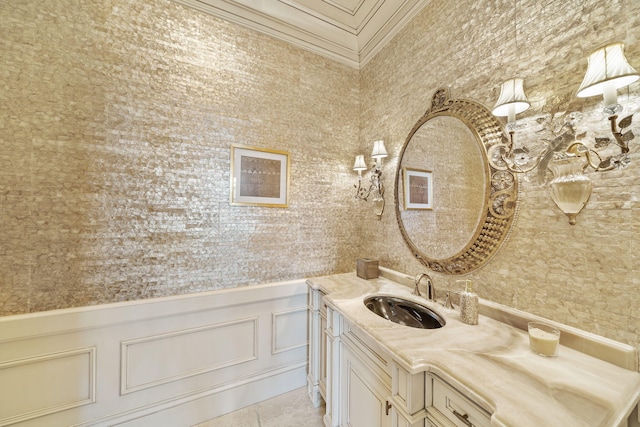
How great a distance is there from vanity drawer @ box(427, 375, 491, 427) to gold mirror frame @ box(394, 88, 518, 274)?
687 mm

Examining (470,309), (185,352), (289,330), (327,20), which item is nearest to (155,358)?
(185,352)

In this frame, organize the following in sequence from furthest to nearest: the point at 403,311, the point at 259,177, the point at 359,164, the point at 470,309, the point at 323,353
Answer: the point at 359,164
the point at 259,177
the point at 323,353
the point at 403,311
the point at 470,309

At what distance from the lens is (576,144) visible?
36.7 inches

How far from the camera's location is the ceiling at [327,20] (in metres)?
1.80

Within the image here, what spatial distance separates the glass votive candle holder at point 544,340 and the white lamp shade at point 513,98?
927 mm

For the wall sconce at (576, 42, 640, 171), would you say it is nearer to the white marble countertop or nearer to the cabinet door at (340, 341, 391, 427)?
the white marble countertop

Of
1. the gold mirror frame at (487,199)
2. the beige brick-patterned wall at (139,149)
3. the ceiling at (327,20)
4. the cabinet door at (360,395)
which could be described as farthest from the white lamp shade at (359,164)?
the cabinet door at (360,395)

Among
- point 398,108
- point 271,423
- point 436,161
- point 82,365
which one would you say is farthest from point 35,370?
point 398,108

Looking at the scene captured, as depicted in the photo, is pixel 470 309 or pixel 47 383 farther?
pixel 47 383

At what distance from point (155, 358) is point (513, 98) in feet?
8.45

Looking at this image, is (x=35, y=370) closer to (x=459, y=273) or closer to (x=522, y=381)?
(x=522, y=381)

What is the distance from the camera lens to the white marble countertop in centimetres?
65

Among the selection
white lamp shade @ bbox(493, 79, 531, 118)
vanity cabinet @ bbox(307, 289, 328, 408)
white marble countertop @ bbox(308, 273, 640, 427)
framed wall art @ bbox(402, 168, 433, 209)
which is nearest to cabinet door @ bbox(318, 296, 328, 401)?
vanity cabinet @ bbox(307, 289, 328, 408)

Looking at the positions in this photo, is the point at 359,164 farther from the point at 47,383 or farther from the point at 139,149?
the point at 47,383
